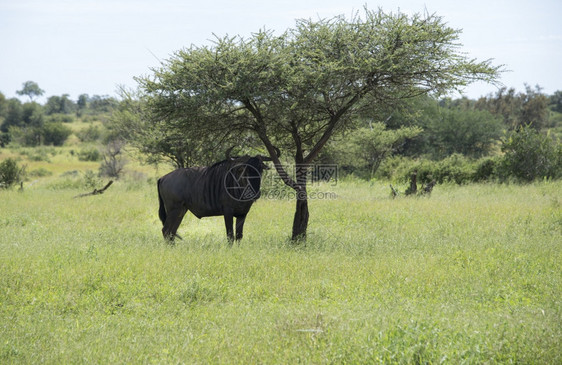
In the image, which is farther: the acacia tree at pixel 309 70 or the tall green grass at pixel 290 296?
the acacia tree at pixel 309 70

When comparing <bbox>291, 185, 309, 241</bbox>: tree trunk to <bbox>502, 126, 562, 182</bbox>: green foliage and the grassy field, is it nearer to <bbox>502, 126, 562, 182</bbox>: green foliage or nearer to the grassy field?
the grassy field

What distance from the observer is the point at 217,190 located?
11008 millimetres

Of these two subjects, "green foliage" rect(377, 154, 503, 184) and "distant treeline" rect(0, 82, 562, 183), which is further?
"green foliage" rect(377, 154, 503, 184)

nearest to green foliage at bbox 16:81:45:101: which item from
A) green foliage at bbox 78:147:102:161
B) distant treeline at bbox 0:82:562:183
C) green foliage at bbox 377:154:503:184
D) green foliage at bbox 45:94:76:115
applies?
green foliage at bbox 45:94:76:115

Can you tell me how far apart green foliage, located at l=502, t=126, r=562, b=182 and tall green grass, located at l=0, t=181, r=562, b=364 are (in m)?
13.3

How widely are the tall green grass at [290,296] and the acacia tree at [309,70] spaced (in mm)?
3116

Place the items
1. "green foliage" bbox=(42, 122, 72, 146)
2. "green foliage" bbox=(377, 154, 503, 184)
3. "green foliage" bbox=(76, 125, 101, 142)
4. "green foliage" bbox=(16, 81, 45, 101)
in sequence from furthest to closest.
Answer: "green foliage" bbox=(16, 81, 45, 101) → "green foliage" bbox=(76, 125, 101, 142) → "green foliage" bbox=(42, 122, 72, 146) → "green foliage" bbox=(377, 154, 503, 184)

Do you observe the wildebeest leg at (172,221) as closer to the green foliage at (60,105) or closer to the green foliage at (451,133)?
the green foliage at (451,133)

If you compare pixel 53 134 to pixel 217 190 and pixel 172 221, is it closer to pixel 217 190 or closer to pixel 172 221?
pixel 172 221

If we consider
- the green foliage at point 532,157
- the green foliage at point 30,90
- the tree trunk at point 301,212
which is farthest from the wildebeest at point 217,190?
the green foliage at point 30,90

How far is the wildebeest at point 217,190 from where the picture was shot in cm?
1078

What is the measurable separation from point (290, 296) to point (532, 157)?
22.5 metres

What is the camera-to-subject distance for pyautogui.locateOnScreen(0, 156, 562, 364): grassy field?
5.27 meters

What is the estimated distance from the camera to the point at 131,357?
516 cm
